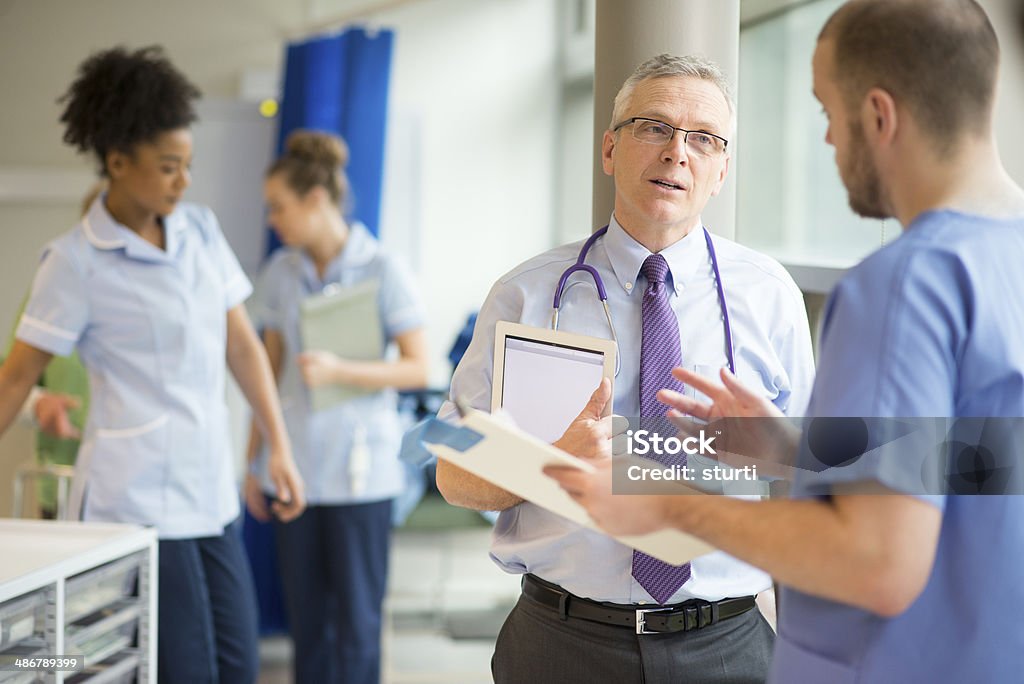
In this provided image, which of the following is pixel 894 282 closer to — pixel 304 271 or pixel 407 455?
pixel 407 455

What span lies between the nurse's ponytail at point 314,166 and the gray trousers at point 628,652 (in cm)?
215

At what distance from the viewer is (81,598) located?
2.06 metres

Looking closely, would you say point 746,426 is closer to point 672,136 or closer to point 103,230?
point 672,136

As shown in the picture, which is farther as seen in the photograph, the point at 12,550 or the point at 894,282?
the point at 12,550

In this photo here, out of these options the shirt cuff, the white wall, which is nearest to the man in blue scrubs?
the shirt cuff

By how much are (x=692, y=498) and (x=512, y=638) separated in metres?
0.78

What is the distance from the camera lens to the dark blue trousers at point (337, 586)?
11.0 feet

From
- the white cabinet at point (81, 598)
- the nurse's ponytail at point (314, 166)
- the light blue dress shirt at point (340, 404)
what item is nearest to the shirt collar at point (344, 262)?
the light blue dress shirt at point (340, 404)

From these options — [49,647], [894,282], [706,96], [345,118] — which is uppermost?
[345,118]

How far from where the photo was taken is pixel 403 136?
471cm

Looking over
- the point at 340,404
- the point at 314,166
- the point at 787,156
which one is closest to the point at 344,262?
the point at 314,166

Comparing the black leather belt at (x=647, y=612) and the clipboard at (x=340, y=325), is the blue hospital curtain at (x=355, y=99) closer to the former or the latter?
the clipboard at (x=340, y=325)

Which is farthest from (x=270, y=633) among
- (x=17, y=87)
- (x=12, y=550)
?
(x=17, y=87)

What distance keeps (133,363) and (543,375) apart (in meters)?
1.34
